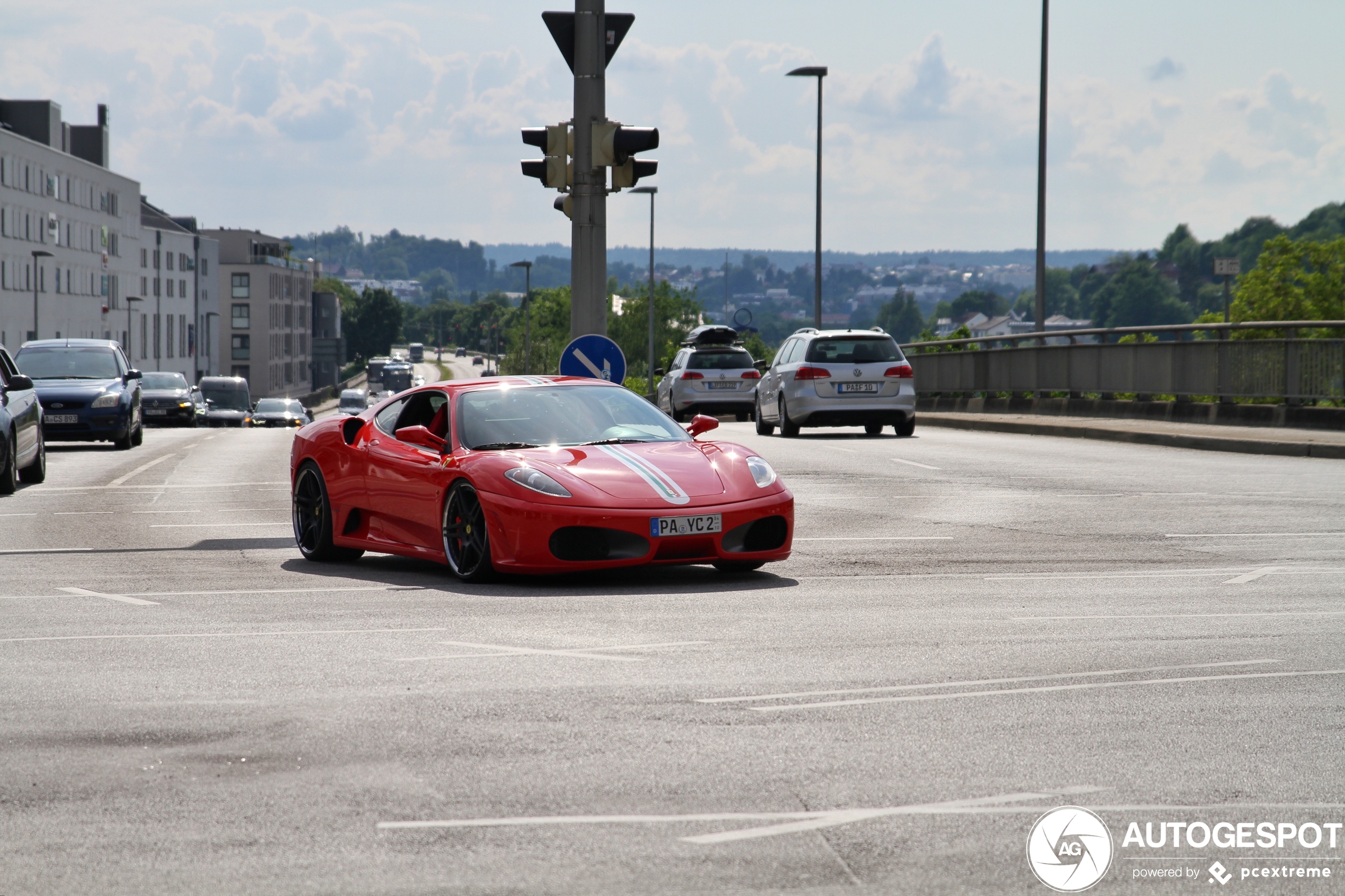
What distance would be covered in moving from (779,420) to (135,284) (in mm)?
111533

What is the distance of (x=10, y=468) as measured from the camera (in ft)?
57.4

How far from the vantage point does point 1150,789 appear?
190 inches

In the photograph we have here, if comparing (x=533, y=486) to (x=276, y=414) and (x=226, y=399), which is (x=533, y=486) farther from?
(x=226, y=399)

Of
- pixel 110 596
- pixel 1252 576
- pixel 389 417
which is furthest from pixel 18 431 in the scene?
pixel 1252 576

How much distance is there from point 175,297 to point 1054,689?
143 m

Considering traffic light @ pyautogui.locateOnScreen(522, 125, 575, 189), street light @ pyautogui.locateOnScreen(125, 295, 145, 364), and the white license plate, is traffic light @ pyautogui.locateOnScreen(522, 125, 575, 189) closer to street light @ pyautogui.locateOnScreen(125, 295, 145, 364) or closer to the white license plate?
the white license plate

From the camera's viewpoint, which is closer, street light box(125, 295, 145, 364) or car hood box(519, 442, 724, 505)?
car hood box(519, 442, 724, 505)

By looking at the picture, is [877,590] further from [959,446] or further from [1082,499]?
[959,446]

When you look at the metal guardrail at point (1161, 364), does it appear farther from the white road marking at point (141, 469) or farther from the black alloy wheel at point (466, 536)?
the black alloy wheel at point (466, 536)

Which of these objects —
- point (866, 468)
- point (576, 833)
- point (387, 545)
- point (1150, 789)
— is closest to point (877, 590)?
point (387, 545)

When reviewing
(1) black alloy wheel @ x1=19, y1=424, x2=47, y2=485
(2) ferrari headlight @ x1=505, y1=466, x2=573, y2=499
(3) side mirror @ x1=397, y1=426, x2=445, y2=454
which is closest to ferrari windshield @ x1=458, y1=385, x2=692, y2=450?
(3) side mirror @ x1=397, y1=426, x2=445, y2=454

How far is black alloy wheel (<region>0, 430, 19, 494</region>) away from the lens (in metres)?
17.3

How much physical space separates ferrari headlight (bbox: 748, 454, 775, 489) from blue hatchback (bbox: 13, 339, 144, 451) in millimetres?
→ 18412

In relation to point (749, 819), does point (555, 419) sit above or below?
above
